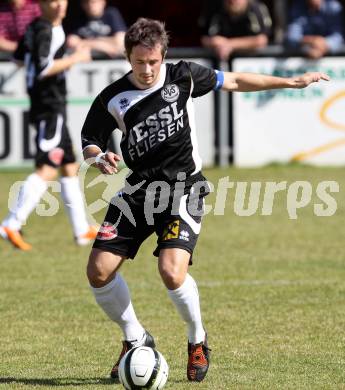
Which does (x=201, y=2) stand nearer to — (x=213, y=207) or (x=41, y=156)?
A: (x=213, y=207)

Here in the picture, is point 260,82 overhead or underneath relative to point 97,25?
overhead

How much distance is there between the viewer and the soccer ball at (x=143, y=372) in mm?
5703

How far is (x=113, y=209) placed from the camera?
6.21 m

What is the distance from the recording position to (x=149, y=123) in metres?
6.24

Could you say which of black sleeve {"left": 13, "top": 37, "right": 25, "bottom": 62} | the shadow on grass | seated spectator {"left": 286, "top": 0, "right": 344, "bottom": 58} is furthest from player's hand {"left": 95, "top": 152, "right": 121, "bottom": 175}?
seated spectator {"left": 286, "top": 0, "right": 344, "bottom": 58}

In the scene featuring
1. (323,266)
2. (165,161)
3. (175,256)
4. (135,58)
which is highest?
(135,58)

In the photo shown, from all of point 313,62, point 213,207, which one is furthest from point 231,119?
point 213,207

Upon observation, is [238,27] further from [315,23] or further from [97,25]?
[97,25]

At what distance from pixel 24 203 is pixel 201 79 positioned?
4.71 m

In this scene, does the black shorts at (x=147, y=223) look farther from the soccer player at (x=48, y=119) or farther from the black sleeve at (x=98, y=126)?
the soccer player at (x=48, y=119)

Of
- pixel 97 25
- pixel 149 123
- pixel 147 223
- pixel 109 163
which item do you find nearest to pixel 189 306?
pixel 147 223

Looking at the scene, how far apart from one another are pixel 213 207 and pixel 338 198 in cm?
157

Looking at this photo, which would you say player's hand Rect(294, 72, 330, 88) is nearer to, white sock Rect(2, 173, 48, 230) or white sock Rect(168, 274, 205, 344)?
white sock Rect(168, 274, 205, 344)

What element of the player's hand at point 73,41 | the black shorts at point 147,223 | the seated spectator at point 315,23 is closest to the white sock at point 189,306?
the black shorts at point 147,223
